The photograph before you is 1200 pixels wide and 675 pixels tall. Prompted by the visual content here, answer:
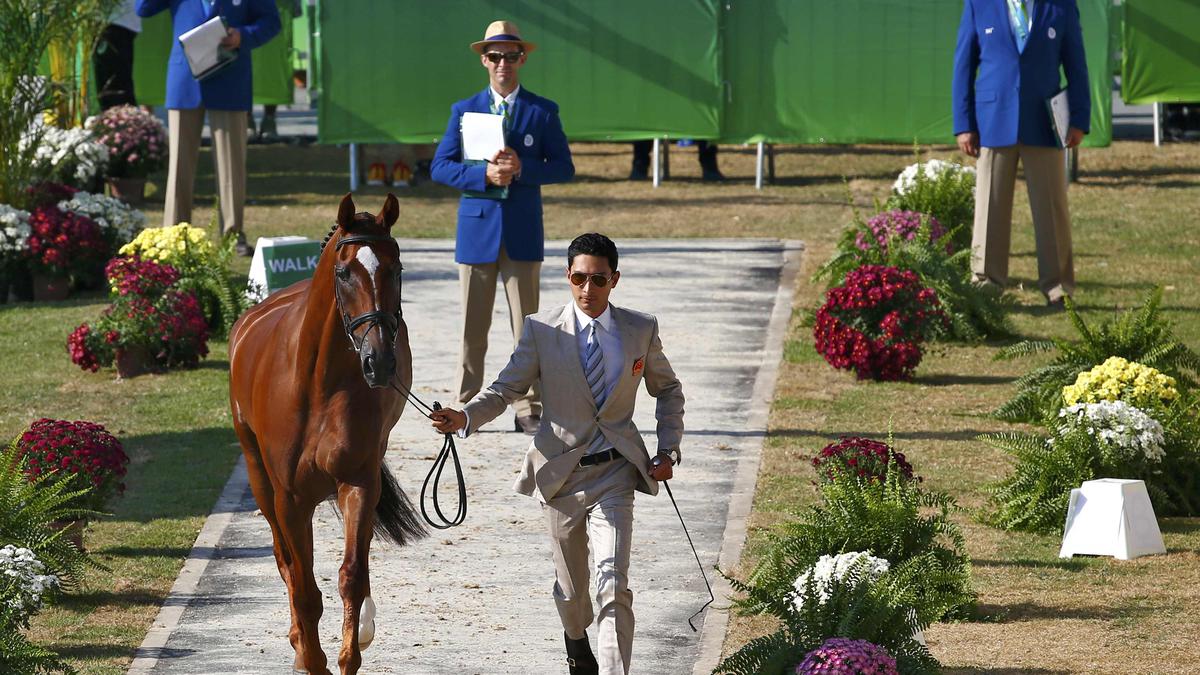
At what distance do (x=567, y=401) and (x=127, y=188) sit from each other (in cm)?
1556

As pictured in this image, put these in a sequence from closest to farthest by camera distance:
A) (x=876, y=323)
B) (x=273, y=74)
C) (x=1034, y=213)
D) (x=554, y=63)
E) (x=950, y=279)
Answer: (x=876, y=323) → (x=950, y=279) → (x=1034, y=213) → (x=554, y=63) → (x=273, y=74)

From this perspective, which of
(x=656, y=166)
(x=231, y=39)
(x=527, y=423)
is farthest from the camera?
(x=656, y=166)

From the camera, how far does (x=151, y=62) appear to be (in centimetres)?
2419

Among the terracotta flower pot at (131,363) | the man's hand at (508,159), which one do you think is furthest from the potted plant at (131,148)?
the man's hand at (508,159)

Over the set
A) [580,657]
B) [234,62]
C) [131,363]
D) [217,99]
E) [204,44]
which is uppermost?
[204,44]

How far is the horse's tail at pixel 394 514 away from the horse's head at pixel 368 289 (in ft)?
4.62

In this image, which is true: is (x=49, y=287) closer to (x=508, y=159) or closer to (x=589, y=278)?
(x=508, y=159)

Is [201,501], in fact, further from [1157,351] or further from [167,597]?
[1157,351]

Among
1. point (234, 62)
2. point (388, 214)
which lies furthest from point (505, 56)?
point (234, 62)

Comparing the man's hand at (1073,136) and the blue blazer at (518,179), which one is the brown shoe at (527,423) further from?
the man's hand at (1073,136)

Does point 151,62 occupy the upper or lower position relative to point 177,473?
upper

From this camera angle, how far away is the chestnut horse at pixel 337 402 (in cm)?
626

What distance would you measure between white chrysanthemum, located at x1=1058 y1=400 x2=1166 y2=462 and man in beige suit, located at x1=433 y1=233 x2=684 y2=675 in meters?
3.55

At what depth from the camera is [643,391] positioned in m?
12.5
